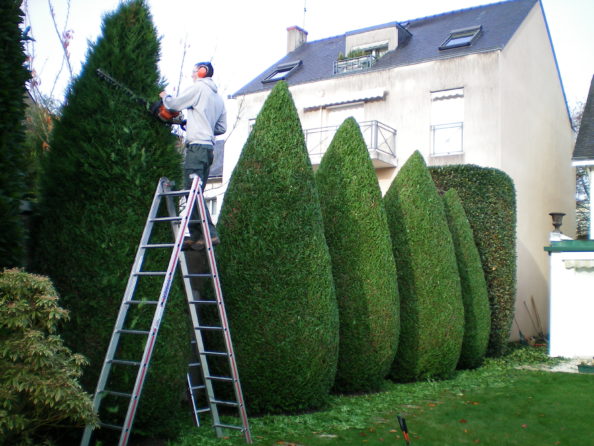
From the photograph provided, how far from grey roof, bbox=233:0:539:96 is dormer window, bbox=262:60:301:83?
0.68 ft

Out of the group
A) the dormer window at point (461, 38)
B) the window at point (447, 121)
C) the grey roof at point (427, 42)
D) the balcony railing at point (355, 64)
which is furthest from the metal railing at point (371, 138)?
the dormer window at point (461, 38)

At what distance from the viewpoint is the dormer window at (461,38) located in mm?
20875

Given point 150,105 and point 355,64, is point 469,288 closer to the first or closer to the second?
point 150,105

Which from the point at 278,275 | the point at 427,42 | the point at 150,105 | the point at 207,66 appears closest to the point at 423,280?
the point at 278,275

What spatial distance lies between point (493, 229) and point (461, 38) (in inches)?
371

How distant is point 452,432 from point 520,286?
13226 millimetres

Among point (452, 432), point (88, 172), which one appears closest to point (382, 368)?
point (452, 432)

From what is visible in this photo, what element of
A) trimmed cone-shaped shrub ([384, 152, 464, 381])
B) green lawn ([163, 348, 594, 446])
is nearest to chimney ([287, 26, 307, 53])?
trimmed cone-shaped shrub ([384, 152, 464, 381])

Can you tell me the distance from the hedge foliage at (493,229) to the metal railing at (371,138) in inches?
215

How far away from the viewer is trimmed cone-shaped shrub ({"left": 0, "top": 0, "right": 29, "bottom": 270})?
17.6ft

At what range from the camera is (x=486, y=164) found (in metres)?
19.3

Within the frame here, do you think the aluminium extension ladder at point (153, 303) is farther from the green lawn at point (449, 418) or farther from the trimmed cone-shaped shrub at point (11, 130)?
the trimmed cone-shaped shrub at point (11, 130)

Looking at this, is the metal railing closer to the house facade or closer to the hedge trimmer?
the house facade

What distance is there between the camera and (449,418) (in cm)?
851
